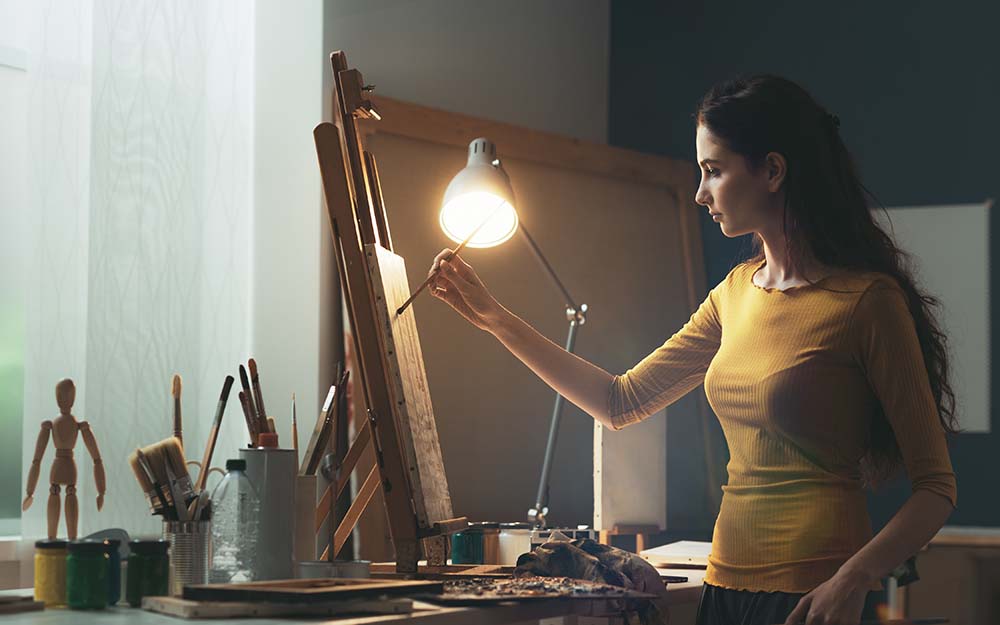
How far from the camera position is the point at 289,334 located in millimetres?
2799

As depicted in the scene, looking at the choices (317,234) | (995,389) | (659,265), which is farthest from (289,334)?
(995,389)

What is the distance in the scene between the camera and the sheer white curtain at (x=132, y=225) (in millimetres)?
2404

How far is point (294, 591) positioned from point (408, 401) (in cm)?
47

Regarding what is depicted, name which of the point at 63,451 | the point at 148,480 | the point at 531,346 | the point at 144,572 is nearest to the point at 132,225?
the point at 63,451

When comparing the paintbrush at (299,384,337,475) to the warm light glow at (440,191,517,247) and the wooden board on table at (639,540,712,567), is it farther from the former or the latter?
the wooden board on table at (639,540,712,567)

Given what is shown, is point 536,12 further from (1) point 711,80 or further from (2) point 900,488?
(2) point 900,488

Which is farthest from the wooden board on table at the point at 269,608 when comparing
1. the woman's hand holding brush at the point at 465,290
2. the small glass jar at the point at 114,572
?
the woman's hand holding brush at the point at 465,290

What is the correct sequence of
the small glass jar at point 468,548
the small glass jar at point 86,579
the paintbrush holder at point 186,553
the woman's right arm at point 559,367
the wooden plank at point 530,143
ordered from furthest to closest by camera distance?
1. the wooden plank at point 530,143
2. the woman's right arm at point 559,367
3. the small glass jar at point 468,548
4. the paintbrush holder at point 186,553
5. the small glass jar at point 86,579

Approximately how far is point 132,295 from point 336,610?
140 cm

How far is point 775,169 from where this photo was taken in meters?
1.78

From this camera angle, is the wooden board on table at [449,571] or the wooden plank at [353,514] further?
the wooden plank at [353,514]

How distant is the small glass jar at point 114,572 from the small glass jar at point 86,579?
0.06 ft

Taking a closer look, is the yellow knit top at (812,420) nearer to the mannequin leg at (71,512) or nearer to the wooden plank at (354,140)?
the wooden plank at (354,140)

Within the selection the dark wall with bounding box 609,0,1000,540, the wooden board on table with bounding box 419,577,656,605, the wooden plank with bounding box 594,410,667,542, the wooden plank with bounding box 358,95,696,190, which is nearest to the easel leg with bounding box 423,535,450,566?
the wooden board on table with bounding box 419,577,656,605
